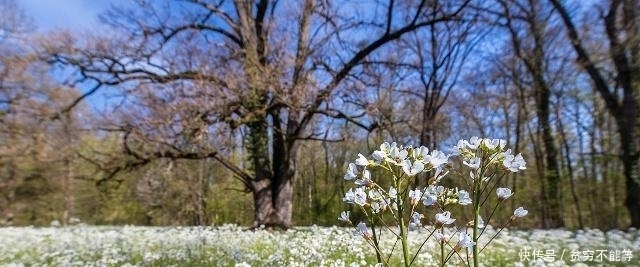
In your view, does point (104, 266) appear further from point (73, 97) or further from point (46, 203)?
point (46, 203)

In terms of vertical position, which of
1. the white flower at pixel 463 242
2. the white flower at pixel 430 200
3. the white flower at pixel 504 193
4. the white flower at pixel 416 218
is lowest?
the white flower at pixel 463 242

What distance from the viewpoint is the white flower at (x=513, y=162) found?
2273 mm

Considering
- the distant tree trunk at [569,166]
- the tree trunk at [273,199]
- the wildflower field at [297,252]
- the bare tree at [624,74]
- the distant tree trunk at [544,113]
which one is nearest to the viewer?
the wildflower field at [297,252]

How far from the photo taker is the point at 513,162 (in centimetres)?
230

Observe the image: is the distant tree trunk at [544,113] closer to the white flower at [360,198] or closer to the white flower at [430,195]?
the white flower at [430,195]

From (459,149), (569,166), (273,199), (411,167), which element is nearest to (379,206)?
(411,167)

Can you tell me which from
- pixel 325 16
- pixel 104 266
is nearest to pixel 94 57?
pixel 325 16

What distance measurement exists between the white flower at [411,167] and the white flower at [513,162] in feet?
1.27

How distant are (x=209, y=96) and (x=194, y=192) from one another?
1887 centimetres

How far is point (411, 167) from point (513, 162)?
18.0 inches

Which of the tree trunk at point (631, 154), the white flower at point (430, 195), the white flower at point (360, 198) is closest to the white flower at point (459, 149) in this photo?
the white flower at point (430, 195)

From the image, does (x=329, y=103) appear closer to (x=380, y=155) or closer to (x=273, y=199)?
(x=273, y=199)

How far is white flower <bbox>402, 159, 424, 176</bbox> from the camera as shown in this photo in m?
2.20

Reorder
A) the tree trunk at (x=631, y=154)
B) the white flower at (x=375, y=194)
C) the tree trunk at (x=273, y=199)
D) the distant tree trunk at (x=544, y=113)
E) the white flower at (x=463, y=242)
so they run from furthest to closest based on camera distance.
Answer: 1. the distant tree trunk at (x=544, y=113)
2. the tree trunk at (x=273, y=199)
3. the tree trunk at (x=631, y=154)
4. the white flower at (x=375, y=194)
5. the white flower at (x=463, y=242)
